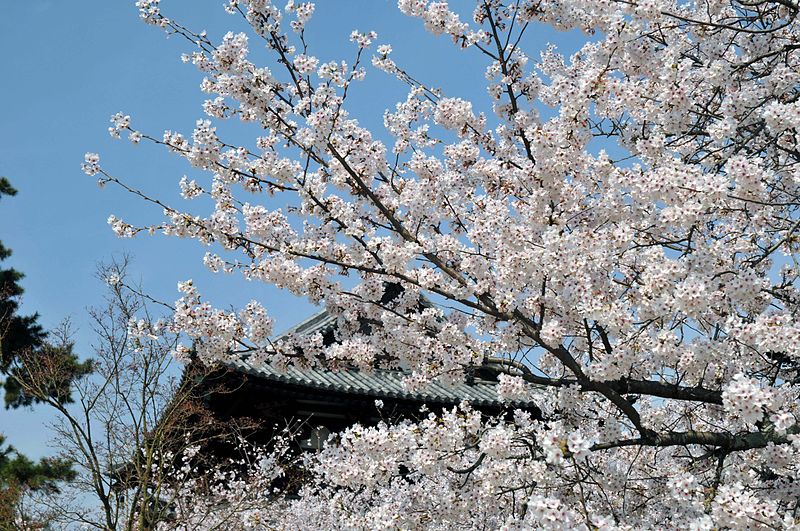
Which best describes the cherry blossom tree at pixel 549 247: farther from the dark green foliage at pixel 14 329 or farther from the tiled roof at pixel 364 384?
the dark green foliage at pixel 14 329

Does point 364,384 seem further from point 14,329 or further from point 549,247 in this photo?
point 14,329

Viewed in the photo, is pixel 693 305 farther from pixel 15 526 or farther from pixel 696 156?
pixel 15 526

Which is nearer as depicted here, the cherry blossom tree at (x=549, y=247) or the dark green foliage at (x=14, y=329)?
the cherry blossom tree at (x=549, y=247)

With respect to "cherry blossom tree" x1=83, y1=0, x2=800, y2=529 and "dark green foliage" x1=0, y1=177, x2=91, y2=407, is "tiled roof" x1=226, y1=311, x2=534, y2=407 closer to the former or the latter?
"cherry blossom tree" x1=83, y1=0, x2=800, y2=529

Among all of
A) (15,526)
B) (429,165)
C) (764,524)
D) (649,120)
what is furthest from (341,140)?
(15,526)

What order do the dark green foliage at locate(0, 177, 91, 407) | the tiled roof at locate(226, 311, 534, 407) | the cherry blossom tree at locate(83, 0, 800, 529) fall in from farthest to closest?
1. the dark green foliage at locate(0, 177, 91, 407)
2. the tiled roof at locate(226, 311, 534, 407)
3. the cherry blossom tree at locate(83, 0, 800, 529)

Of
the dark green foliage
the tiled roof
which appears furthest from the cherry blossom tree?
the dark green foliage

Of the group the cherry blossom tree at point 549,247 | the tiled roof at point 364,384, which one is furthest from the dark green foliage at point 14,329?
the cherry blossom tree at point 549,247

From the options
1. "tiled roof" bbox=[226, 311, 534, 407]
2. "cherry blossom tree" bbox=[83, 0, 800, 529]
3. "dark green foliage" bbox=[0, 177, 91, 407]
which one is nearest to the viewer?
"cherry blossom tree" bbox=[83, 0, 800, 529]

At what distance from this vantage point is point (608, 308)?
205 inches

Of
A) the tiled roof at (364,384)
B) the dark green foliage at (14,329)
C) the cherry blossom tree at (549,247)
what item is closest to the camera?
the cherry blossom tree at (549,247)

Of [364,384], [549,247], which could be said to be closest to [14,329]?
[364,384]

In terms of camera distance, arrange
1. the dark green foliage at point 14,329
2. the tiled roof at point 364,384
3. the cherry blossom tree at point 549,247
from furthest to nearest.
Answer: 1. the dark green foliage at point 14,329
2. the tiled roof at point 364,384
3. the cherry blossom tree at point 549,247

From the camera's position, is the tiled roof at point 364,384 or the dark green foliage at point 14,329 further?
the dark green foliage at point 14,329
